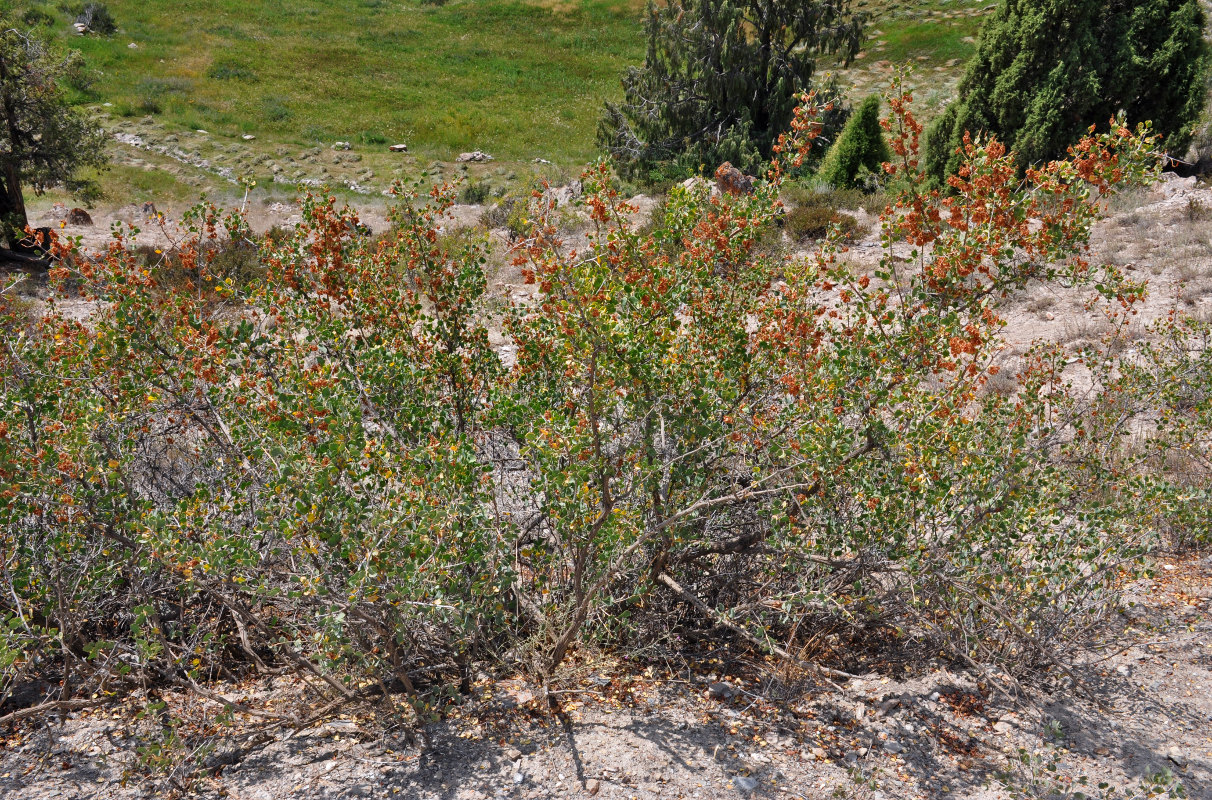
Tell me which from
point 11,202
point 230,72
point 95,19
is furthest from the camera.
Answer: point 95,19

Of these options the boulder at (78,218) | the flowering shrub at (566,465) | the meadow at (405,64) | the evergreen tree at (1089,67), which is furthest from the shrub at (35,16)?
the flowering shrub at (566,465)

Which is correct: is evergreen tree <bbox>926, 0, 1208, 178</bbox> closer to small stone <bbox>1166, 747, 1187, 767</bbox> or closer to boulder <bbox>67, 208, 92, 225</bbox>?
small stone <bbox>1166, 747, 1187, 767</bbox>

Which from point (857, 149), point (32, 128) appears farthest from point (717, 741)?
point (32, 128)

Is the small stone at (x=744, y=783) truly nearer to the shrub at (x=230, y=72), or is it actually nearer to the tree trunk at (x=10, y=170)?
the tree trunk at (x=10, y=170)

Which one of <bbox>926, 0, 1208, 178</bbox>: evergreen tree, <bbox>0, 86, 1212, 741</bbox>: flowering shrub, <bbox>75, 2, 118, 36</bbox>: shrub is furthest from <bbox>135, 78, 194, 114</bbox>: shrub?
<bbox>0, 86, 1212, 741</bbox>: flowering shrub

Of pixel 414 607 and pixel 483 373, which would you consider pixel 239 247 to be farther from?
pixel 414 607

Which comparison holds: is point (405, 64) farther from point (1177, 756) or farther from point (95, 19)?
point (1177, 756)

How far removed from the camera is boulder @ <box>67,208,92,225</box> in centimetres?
1520

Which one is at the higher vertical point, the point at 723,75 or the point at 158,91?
the point at 158,91

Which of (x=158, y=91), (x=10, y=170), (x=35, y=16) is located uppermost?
(x=35, y=16)

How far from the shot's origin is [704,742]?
135 inches

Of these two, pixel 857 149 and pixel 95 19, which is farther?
pixel 95 19

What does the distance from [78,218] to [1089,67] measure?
61.6 feet

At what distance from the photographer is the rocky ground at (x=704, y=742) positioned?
3143mm
